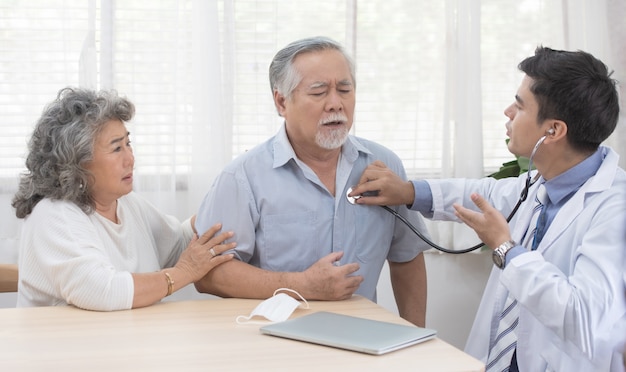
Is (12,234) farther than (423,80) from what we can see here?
No

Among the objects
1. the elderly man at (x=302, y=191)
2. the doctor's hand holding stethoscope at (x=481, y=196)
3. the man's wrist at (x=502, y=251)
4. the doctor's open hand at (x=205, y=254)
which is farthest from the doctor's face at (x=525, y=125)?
the doctor's open hand at (x=205, y=254)

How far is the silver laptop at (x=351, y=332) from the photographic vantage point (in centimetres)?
156

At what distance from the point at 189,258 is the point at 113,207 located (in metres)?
0.29

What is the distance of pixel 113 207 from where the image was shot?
7.29 ft

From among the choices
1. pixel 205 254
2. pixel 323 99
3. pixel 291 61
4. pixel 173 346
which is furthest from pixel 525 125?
pixel 173 346

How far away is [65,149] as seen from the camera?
2.08m

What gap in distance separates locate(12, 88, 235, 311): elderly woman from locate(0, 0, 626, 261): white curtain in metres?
0.46

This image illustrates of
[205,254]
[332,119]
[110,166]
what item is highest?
[332,119]

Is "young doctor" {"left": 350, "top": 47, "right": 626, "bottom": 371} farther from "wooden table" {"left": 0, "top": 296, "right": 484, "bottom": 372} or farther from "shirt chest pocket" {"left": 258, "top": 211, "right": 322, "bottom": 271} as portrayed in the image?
"shirt chest pocket" {"left": 258, "top": 211, "right": 322, "bottom": 271}

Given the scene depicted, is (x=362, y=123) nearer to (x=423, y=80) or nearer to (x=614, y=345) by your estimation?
(x=423, y=80)

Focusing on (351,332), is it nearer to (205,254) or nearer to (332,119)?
(205,254)

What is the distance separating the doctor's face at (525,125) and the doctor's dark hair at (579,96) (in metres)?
0.02

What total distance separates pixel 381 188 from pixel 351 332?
0.69 metres

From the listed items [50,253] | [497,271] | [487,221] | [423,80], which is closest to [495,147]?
[423,80]
